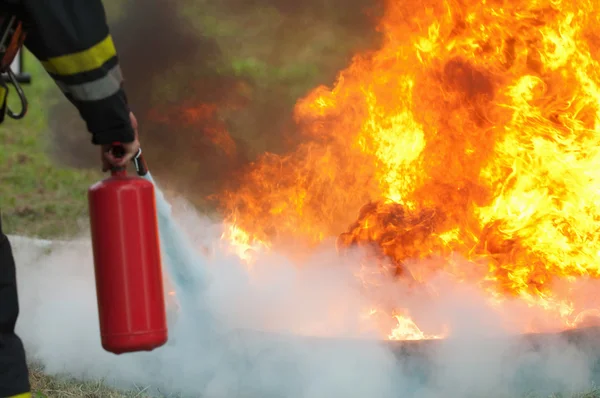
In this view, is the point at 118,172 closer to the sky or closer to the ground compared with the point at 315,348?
closer to the sky

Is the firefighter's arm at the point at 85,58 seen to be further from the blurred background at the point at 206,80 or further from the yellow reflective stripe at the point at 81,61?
the blurred background at the point at 206,80

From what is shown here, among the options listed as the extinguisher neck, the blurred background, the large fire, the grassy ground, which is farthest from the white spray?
the grassy ground

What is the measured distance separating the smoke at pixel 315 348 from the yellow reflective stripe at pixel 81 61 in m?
1.66

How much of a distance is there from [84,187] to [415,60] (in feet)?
15.5

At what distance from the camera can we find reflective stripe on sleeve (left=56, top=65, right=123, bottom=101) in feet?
8.59

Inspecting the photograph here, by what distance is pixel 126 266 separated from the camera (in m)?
2.79

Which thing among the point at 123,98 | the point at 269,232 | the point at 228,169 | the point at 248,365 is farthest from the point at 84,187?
the point at 123,98

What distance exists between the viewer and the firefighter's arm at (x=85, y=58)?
248 centimetres

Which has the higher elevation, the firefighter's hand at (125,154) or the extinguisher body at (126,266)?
the firefighter's hand at (125,154)

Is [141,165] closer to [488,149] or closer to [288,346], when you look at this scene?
[288,346]

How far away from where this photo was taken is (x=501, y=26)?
480cm

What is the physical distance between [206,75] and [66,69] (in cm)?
427

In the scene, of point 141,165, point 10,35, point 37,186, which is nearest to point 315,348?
point 141,165

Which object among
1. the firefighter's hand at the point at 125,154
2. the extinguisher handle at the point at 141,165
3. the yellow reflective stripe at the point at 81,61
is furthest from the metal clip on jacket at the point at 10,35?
the extinguisher handle at the point at 141,165
